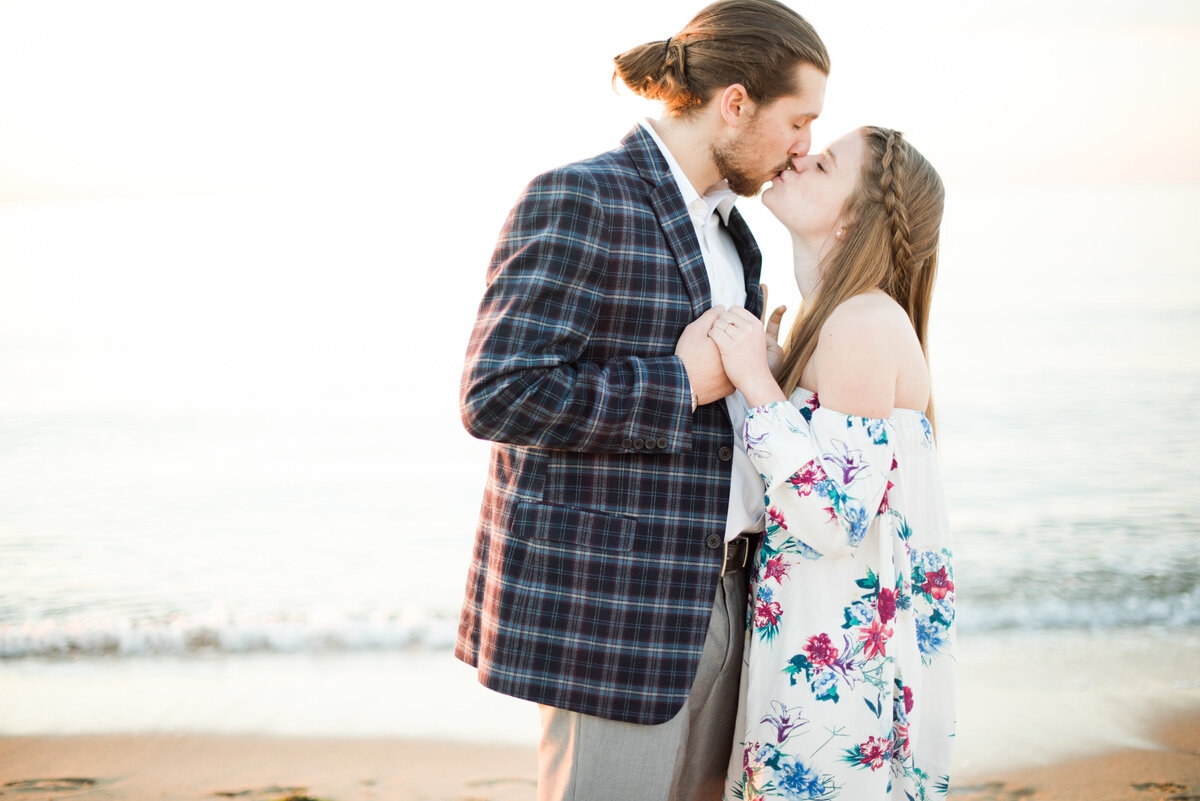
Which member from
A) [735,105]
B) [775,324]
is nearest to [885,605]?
[775,324]

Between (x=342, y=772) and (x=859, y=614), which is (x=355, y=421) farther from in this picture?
(x=859, y=614)

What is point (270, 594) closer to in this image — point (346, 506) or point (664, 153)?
point (346, 506)

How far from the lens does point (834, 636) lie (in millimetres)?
1971

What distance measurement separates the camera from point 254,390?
11.1 m

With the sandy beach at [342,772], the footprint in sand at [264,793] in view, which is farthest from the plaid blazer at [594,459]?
the footprint in sand at [264,793]

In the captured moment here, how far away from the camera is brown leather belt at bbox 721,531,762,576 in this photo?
204cm

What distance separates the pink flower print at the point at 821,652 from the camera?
1.96 metres

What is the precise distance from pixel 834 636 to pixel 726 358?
2.03 ft

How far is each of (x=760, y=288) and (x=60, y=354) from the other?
39.9 feet

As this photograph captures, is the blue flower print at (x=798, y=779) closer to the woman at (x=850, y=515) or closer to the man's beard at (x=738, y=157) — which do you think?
the woman at (x=850, y=515)

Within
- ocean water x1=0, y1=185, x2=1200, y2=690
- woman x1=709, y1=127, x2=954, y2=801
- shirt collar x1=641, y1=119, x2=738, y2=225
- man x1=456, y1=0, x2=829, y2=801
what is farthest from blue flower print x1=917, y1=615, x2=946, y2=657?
ocean water x1=0, y1=185, x2=1200, y2=690

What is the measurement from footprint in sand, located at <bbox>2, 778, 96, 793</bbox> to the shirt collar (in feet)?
10.3

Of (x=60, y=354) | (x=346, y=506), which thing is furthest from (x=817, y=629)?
(x=60, y=354)

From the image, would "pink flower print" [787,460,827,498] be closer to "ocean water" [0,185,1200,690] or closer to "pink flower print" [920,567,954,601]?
"pink flower print" [920,567,954,601]
